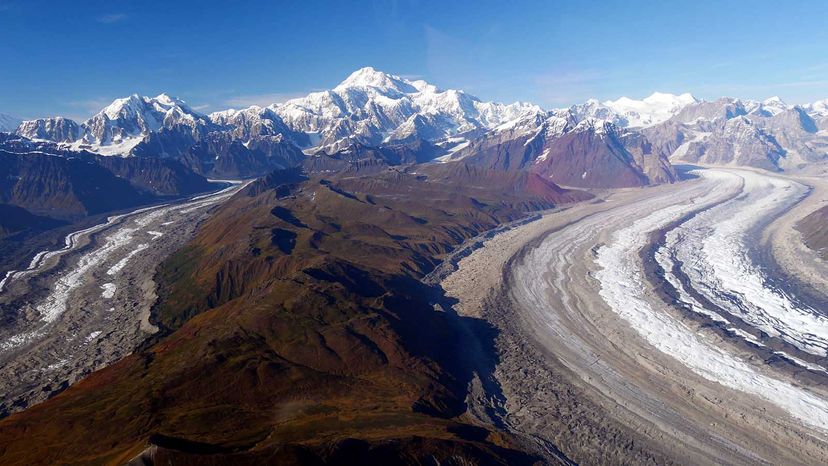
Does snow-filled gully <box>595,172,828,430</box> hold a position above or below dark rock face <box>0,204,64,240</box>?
below

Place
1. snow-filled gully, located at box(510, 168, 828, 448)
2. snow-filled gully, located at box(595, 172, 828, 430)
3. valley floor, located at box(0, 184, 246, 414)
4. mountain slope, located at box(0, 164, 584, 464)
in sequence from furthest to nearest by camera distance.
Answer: valley floor, located at box(0, 184, 246, 414) → snow-filled gully, located at box(595, 172, 828, 430) → snow-filled gully, located at box(510, 168, 828, 448) → mountain slope, located at box(0, 164, 584, 464)

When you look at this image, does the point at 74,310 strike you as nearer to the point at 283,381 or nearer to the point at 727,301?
the point at 283,381

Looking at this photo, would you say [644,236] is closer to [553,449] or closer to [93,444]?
[553,449]

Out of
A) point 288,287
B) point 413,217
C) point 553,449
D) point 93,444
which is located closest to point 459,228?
point 413,217

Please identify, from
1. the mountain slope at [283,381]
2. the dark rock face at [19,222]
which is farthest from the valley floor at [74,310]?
the dark rock face at [19,222]

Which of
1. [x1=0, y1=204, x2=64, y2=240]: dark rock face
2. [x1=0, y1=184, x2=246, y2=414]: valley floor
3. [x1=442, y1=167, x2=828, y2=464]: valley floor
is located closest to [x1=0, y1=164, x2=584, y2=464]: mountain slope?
[x1=0, y1=184, x2=246, y2=414]: valley floor

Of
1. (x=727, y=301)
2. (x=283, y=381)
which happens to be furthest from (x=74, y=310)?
(x=727, y=301)

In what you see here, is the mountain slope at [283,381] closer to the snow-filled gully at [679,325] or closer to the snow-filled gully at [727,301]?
the snow-filled gully at [679,325]

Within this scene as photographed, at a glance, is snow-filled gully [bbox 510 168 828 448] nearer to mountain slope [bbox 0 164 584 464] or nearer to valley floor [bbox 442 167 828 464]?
valley floor [bbox 442 167 828 464]
